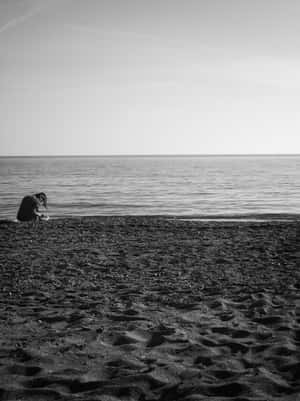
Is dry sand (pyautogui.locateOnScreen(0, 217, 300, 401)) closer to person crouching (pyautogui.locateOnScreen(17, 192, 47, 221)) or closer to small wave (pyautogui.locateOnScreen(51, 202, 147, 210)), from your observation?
person crouching (pyautogui.locateOnScreen(17, 192, 47, 221))

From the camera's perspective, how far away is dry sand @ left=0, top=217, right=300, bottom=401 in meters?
3.80

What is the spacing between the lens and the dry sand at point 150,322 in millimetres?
3801

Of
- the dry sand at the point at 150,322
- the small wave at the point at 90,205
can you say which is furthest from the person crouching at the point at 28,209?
the small wave at the point at 90,205

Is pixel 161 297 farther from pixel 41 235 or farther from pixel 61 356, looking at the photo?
pixel 41 235

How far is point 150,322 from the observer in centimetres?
552

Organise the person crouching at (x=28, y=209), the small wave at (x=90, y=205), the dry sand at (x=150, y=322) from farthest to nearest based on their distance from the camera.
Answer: the small wave at (x=90, y=205) → the person crouching at (x=28, y=209) → the dry sand at (x=150, y=322)

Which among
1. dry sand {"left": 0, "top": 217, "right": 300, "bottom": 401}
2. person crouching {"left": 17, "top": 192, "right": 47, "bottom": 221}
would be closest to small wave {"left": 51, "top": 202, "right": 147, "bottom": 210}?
person crouching {"left": 17, "top": 192, "right": 47, "bottom": 221}

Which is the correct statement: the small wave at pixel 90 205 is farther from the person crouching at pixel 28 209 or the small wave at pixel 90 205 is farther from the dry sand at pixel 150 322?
the dry sand at pixel 150 322

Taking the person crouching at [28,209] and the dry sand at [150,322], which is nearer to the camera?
the dry sand at [150,322]

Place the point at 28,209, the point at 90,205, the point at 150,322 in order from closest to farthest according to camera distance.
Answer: the point at 150,322 → the point at 28,209 → the point at 90,205

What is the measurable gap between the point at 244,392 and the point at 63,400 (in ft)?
5.60

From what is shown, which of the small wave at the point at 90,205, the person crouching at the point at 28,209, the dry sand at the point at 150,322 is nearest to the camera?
the dry sand at the point at 150,322

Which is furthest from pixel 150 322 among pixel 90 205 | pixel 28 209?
pixel 90 205

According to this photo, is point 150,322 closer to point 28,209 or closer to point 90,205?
point 28,209
